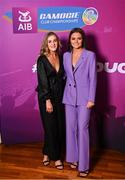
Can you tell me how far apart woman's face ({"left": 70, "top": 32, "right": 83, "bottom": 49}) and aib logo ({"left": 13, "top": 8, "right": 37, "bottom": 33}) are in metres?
0.62

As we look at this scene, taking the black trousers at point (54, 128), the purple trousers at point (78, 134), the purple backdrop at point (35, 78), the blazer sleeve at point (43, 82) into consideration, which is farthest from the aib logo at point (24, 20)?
the purple trousers at point (78, 134)

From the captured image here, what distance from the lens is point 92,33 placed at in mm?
3123

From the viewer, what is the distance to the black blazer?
2.79 meters

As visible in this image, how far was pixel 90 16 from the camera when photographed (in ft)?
10.1

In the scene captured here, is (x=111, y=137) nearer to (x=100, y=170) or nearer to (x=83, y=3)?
(x=100, y=170)

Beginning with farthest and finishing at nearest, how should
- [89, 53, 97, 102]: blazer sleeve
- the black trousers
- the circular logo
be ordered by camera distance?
the circular logo < the black trousers < [89, 53, 97, 102]: blazer sleeve

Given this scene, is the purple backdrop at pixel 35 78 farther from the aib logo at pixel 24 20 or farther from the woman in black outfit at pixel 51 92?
the woman in black outfit at pixel 51 92

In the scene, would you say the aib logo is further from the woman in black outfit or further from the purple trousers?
the purple trousers

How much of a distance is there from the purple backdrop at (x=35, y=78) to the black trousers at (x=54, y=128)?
48 cm

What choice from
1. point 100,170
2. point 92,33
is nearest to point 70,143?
point 100,170

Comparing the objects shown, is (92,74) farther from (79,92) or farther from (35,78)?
(35,78)

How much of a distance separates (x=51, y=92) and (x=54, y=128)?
39cm

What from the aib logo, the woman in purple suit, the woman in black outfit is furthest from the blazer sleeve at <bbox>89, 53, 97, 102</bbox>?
the aib logo

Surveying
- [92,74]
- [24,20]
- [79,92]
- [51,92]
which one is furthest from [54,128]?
[24,20]
